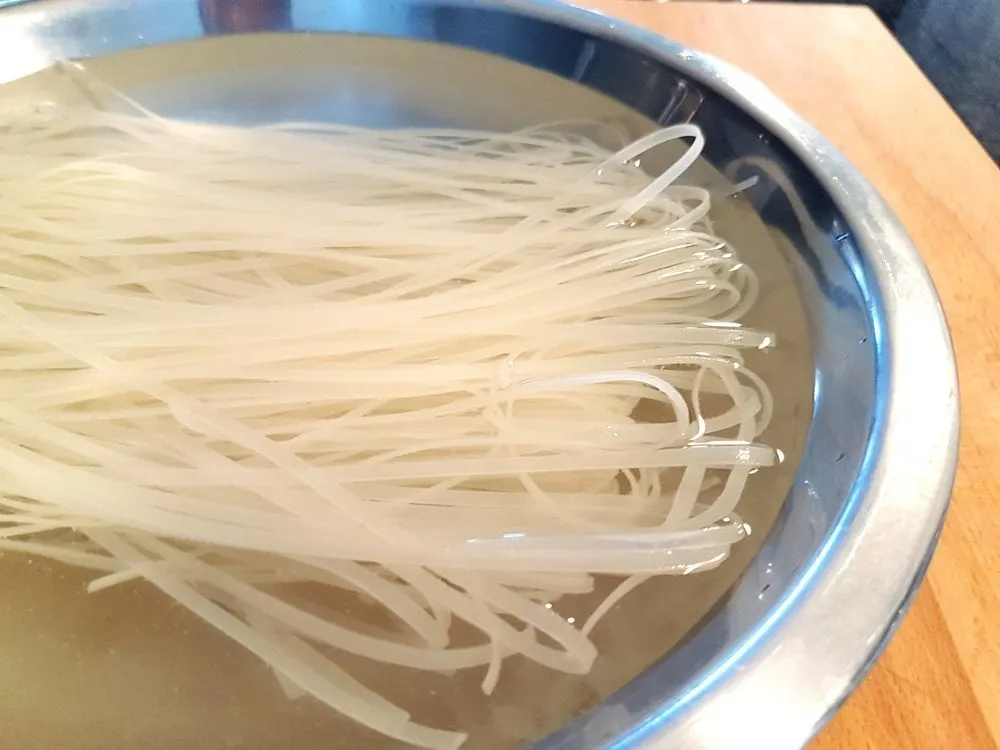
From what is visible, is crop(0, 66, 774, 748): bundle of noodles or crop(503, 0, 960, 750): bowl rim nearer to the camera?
crop(503, 0, 960, 750): bowl rim

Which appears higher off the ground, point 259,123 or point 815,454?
point 815,454

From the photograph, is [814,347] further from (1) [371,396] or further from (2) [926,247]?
(1) [371,396]

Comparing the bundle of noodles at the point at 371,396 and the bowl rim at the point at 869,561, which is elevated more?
the bowl rim at the point at 869,561

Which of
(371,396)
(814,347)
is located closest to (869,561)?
(814,347)

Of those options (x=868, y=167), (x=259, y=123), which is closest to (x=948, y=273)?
(x=868, y=167)

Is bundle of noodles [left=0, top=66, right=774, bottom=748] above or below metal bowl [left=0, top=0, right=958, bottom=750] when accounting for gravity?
below

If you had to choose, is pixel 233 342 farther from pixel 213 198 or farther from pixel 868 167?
pixel 868 167
